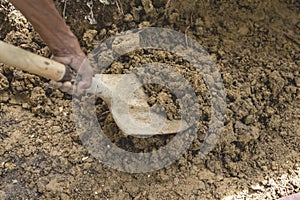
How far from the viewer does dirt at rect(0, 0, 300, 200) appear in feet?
5.74

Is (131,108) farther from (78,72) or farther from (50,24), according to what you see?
(50,24)

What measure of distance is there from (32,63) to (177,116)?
2.37ft

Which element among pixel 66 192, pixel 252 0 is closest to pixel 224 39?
pixel 252 0

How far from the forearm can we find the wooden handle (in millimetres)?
80

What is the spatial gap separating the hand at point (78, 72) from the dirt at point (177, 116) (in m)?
0.34

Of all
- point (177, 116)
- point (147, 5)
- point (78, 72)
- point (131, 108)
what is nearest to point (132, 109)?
point (131, 108)

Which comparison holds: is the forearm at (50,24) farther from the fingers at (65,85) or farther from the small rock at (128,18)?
the small rock at (128,18)

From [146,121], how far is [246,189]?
1.66 ft

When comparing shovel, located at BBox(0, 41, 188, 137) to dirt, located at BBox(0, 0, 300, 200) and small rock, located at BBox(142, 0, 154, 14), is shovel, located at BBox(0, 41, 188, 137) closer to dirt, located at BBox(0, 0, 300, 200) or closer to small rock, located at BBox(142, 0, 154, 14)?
dirt, located at BBox(0, 0, 300, 200)

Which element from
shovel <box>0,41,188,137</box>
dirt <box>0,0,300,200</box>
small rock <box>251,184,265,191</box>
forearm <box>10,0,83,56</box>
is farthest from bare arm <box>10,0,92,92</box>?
small rock <box>251,184,265,191</box>

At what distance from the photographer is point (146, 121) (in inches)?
72.1

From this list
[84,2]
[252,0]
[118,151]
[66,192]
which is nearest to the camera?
[66,192]

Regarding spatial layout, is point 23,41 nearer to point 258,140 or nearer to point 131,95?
point 131,95

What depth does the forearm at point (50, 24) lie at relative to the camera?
1.34 meters
